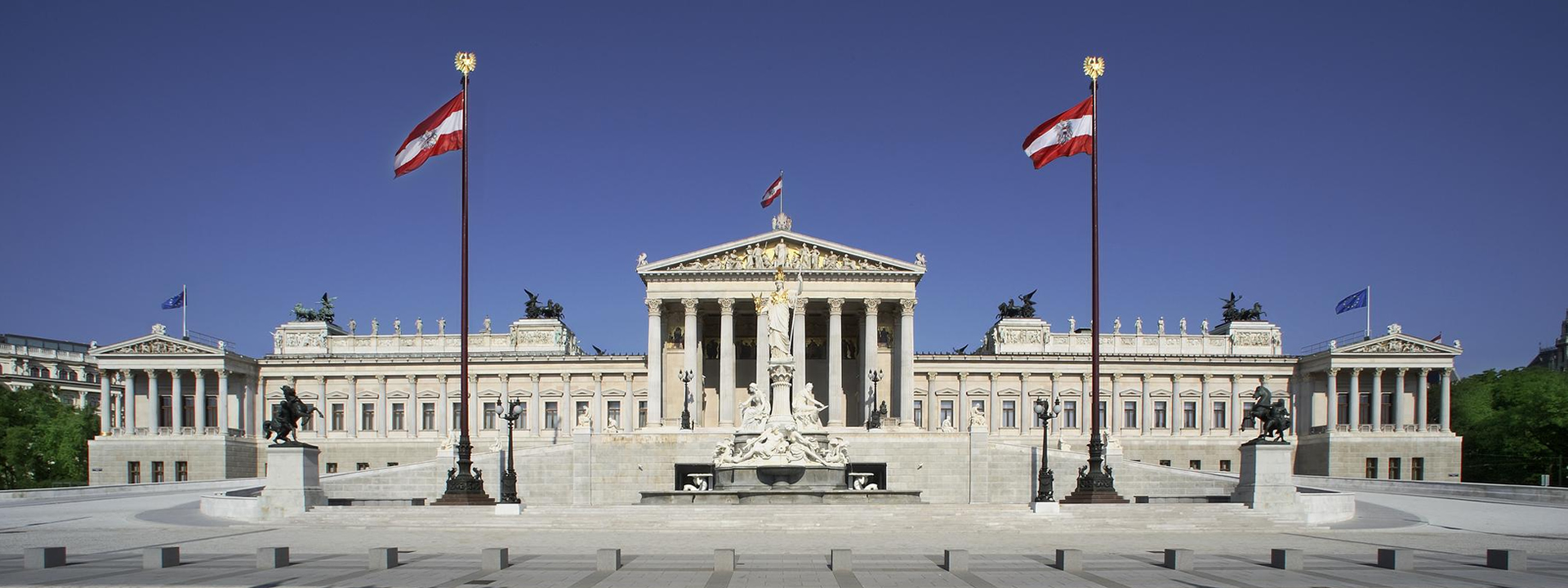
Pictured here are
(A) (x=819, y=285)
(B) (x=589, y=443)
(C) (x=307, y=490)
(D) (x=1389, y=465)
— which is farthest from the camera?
(D) (x=1389, y=465)

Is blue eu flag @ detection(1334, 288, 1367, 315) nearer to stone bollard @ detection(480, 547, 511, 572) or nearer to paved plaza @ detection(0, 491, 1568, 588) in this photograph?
paved plaza @ detection(0, 491, 1568, 588)

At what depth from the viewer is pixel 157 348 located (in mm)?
83875

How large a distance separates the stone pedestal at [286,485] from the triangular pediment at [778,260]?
38.1m

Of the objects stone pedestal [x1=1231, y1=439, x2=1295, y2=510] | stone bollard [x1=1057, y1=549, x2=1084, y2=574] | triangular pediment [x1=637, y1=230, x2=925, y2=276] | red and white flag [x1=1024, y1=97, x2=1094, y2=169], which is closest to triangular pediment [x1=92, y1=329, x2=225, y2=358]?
triangular pediment [x1=637, y1=230, x2=925, y2=276]

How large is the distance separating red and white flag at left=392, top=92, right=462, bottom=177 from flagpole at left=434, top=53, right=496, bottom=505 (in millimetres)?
239

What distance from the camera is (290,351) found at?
89875 millimetres

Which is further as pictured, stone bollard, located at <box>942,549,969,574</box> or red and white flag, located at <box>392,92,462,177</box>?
red and white flag, located at <box>392,92,462,177</box>

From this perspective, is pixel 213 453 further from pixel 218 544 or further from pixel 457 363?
pixel 218 544

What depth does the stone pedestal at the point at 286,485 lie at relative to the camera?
36312 millimetres

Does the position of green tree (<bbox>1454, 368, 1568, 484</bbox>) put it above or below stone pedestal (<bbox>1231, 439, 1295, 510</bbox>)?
below

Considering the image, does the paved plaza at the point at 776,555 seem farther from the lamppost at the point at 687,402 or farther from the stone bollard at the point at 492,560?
the lamppost at the point at 687,402

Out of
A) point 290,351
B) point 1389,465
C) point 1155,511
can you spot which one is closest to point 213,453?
point 290,351

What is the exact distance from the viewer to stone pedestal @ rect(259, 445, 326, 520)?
1430 inches

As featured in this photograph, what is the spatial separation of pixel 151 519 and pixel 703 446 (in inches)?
1035
